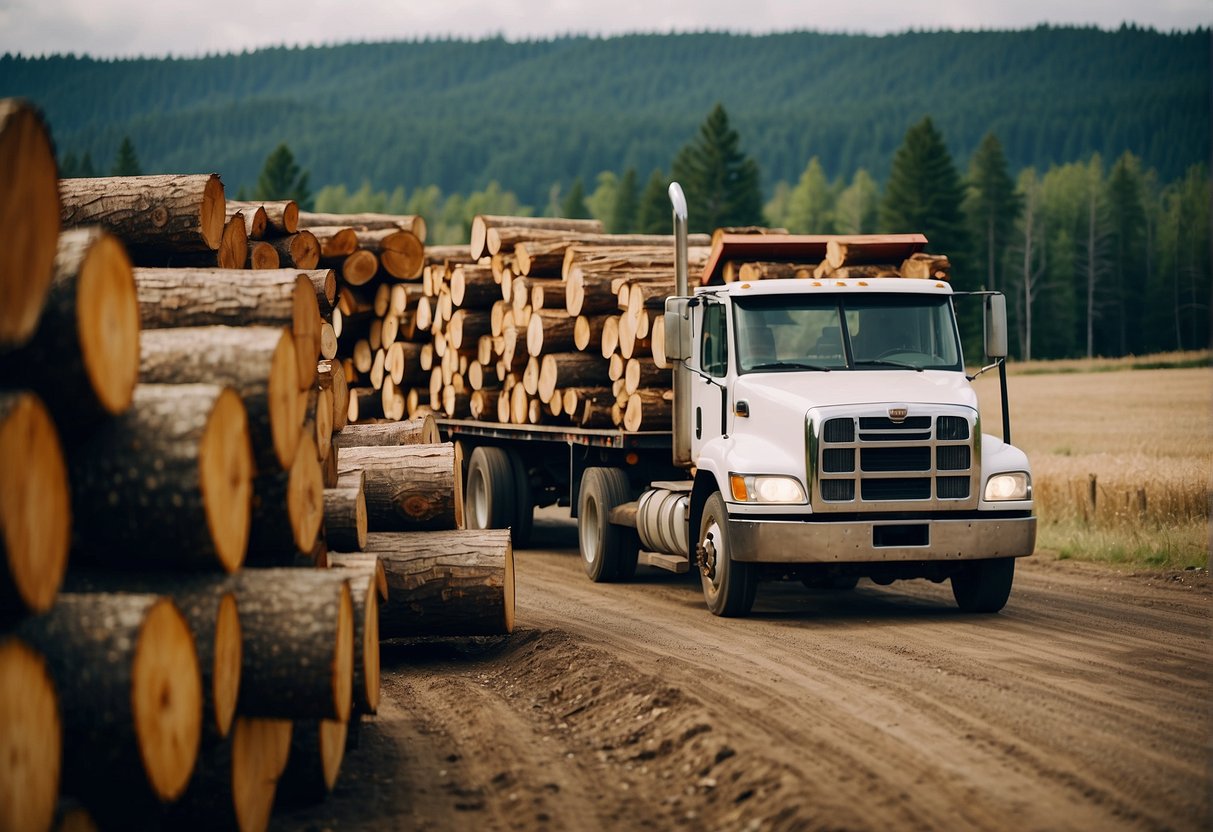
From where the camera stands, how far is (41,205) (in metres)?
4.36

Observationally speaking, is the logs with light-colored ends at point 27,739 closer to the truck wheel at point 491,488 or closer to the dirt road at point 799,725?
the dirt road at point 799,725

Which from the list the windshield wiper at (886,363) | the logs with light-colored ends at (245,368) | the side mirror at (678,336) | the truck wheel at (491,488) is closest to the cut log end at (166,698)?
the logs with light-colored ends at (245,368)

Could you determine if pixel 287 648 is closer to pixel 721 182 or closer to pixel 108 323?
pixel 108 323

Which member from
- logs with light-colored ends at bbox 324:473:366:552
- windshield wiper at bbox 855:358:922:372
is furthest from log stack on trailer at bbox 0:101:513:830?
windshield wiper at bbox 855:358:922:372

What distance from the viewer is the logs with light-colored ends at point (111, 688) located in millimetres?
4672

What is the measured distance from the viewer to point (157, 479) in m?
5.05

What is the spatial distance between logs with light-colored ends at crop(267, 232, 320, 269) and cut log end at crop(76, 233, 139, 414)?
27.6 feet

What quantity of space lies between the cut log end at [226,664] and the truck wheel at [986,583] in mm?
7302

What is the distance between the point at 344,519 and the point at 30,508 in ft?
13.4

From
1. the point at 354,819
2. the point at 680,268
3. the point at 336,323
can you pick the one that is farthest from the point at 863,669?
the point at 336,323

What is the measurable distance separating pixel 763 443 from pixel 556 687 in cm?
313

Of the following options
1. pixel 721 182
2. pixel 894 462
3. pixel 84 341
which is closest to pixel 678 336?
pixel 894 462

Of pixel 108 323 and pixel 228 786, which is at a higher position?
pixel 108 323

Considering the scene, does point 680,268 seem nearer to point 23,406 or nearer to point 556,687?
point 556,687
